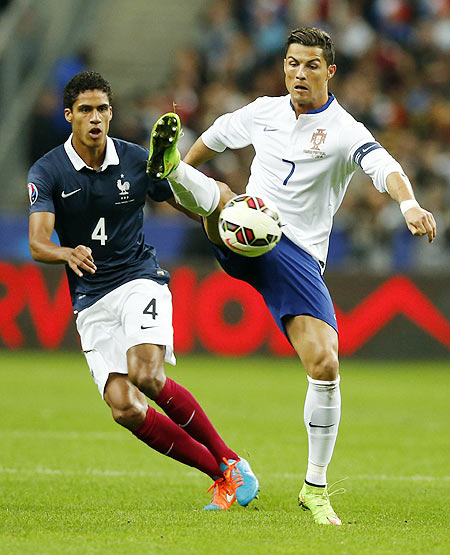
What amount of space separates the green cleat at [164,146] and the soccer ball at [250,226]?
38 centimetres

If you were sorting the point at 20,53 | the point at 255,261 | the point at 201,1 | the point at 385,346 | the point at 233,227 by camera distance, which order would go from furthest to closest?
the point at 201,1
the point at 20,53
the point at 385,346
the point at 255,261
the point at 233,227

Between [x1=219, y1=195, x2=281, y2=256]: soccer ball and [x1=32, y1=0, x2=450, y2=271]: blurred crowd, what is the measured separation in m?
8.79

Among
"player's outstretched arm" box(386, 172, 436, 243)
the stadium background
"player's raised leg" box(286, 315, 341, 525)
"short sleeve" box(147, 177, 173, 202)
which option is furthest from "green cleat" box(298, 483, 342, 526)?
the stadium background

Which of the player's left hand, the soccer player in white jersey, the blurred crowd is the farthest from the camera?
the blurred crowd

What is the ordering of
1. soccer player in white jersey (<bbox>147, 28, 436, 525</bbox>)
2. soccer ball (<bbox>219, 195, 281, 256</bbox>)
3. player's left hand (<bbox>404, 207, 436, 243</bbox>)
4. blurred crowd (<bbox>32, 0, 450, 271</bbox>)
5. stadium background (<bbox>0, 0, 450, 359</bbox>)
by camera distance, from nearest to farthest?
player's left hand (<bbox>404, 207, 436, 243</bbox>) → soccer ball (<bbox>219, 195, 281, 256</bbox>) → soccer player in white jersey (<bbox>147, 28, 436, 525</bbox>) → stadium background (<bbox>0, 0, 450, 359</bbox>) → blurred crowd (<bbox>32, 0, 450, 271</bbox>)

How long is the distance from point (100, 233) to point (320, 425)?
1.64 m

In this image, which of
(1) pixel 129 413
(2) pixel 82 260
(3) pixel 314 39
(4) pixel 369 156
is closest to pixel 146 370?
(1) pixel 129 413

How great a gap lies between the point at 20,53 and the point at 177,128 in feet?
37.9

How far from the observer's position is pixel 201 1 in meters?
19.5

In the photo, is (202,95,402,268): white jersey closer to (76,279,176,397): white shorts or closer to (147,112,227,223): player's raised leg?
(147,112,227,223): player's raised leg

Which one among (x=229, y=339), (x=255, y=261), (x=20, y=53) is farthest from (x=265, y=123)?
(x=20, y=53)

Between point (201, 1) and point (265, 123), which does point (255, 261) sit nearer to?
point (265, 123)

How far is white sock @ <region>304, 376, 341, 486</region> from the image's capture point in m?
5.59

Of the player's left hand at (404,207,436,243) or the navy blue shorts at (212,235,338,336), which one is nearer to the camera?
the player's left hand at (404,207,436,243)
